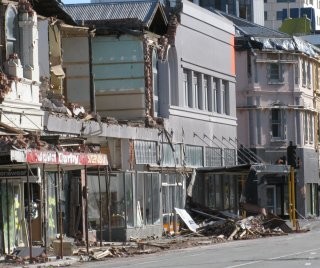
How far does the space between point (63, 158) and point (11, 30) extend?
556 centimetres

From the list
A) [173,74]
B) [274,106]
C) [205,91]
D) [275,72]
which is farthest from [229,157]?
[275,72]

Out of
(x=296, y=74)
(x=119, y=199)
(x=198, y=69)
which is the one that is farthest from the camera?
(x=296, y=74)

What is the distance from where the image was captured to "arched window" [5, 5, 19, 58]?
3678 centimetres

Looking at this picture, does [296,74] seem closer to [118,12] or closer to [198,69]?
[198,69]

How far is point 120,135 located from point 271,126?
28597 mm

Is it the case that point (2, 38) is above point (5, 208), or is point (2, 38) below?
above

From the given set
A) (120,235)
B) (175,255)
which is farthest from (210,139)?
(175,255)

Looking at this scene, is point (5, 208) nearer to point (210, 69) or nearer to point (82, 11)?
point (82, 11)

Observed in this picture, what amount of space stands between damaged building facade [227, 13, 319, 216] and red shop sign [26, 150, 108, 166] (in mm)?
35891

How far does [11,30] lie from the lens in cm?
3709

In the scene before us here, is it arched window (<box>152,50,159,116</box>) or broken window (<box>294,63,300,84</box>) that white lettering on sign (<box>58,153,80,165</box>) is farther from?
broken window (<box>294,63,300,84</box>)

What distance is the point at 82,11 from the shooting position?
51844mm

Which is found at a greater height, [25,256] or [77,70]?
[77,70]

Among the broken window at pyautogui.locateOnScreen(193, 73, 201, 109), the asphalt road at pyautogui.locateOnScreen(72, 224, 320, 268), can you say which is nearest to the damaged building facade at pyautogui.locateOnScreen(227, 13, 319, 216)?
the broken window at pyautogui.locateOnScreen(193, 73, 201, 109)
